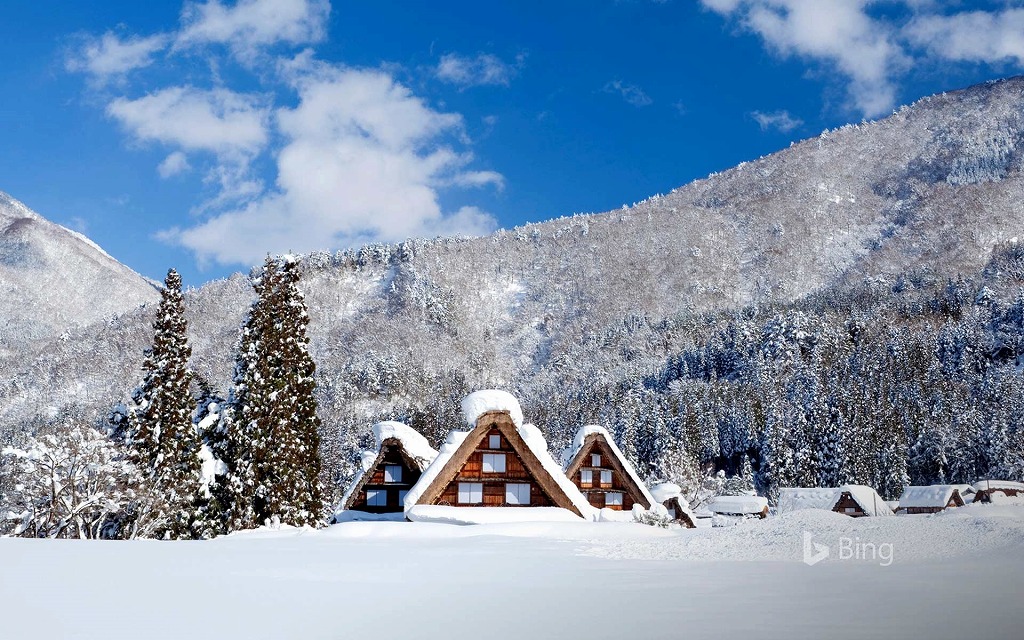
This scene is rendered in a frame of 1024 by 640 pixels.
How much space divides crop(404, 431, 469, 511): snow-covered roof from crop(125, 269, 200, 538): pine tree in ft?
31.4

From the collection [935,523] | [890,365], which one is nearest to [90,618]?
[935,523]

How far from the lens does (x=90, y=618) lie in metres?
10.5

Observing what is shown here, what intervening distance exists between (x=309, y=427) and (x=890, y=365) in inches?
5848

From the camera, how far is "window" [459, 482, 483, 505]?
1463 inches

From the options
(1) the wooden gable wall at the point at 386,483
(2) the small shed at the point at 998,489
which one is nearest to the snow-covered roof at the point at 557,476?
(1) the wooden gable wall at the point at 386,483

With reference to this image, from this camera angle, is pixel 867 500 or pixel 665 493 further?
pixel 867 500

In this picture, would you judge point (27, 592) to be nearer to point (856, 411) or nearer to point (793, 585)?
point (793, 585)

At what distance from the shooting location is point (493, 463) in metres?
37.8

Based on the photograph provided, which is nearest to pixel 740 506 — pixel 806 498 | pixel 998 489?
pixel 806 498

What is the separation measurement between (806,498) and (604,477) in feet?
179

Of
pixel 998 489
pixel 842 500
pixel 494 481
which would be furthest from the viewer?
pixel 998 489

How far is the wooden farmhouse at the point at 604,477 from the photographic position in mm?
47750

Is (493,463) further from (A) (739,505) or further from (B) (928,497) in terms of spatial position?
(B) (928,497)

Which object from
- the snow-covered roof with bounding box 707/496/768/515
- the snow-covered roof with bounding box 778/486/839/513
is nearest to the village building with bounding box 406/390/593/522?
the snow-covered roof with bounding box 778/486/839/513
